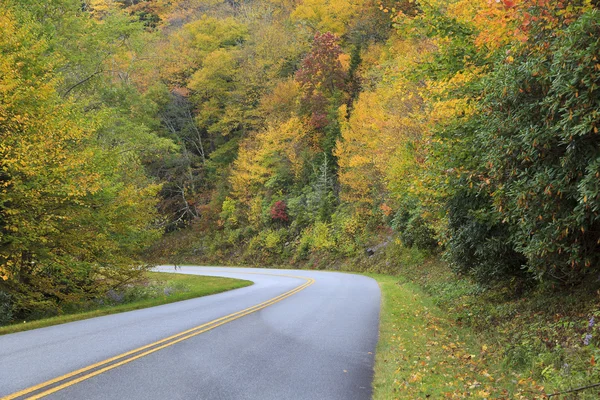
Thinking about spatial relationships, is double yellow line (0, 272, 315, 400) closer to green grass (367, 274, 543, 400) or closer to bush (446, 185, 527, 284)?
green grass (367, 274, 543, 400)

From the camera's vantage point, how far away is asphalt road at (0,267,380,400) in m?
5.13

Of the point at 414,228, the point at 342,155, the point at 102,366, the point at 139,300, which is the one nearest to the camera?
the point at 102,366

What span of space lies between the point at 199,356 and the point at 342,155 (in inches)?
987

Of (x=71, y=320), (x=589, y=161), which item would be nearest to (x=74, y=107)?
(x=71, y=320)

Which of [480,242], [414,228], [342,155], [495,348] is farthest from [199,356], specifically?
[342,155]

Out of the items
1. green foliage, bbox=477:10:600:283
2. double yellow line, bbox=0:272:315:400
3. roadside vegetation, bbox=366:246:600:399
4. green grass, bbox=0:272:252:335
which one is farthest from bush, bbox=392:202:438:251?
green foliage, bbox=477:10:600:283

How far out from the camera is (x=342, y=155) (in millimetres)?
30609

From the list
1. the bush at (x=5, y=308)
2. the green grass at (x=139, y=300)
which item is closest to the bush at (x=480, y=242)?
the green grass at (x=139, y=300)

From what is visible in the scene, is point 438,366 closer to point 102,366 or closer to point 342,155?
point 102,366

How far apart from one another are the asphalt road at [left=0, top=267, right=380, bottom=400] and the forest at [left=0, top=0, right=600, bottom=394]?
3297mm

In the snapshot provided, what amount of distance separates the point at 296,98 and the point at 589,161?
36.0 metres

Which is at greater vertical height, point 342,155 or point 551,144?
point 551,144

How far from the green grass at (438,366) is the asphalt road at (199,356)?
33cm

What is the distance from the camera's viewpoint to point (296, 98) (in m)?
39.5
